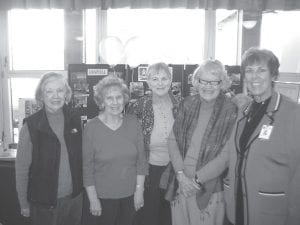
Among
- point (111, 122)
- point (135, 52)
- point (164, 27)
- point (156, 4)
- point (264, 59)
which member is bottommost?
point (111, 122)

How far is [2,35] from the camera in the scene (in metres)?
3.96

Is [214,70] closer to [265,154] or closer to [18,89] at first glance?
[265,154]

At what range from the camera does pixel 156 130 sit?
7.66 feet

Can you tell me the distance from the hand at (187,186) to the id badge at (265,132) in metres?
0.55

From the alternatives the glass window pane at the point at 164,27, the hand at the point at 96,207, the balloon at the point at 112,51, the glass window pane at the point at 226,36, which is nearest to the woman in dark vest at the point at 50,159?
the hand at the point at 96,207

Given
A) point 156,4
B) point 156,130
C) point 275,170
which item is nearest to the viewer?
point 275,170

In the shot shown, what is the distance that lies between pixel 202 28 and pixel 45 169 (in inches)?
115

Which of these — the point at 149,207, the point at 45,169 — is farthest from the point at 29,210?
the point at 149,207

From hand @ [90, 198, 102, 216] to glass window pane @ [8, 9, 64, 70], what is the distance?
2429 mm

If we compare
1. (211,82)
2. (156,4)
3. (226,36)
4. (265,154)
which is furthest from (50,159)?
(226,36)

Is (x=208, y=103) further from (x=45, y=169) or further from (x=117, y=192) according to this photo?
(x=45, y=169)

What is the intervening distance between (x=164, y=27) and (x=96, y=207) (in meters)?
2.63

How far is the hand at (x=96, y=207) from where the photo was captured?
6.70 ft

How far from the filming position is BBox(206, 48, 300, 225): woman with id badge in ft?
5.19
